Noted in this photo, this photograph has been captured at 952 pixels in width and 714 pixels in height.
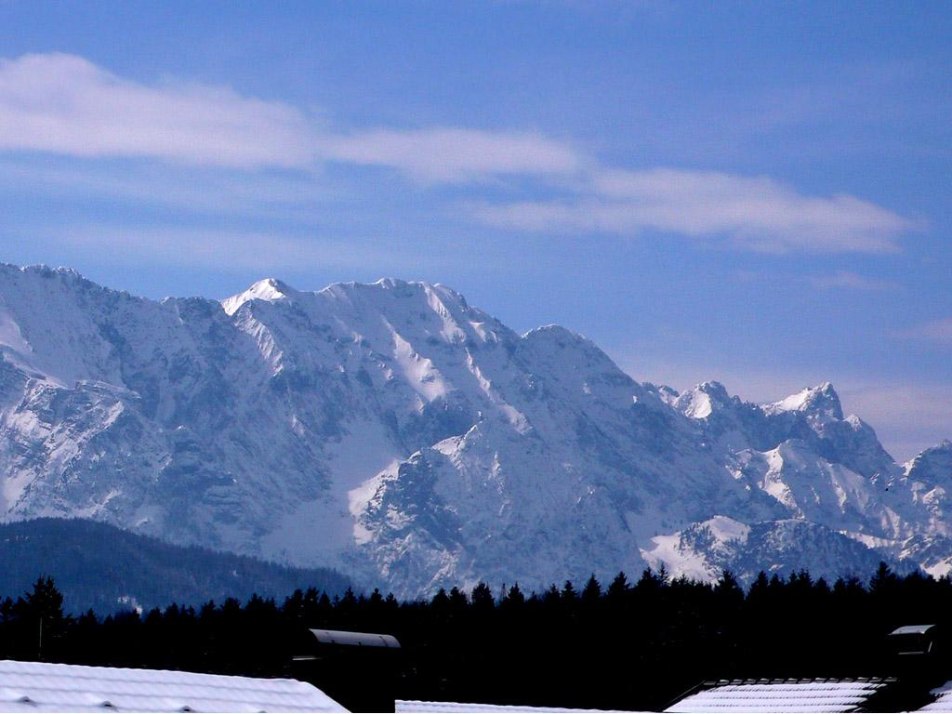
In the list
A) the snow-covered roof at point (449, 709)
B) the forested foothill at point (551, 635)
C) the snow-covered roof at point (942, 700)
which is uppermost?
the forested foothill at point (551, 635)

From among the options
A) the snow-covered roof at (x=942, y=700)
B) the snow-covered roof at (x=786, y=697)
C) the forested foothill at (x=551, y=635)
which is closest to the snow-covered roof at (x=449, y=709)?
the snow-covered roof at (x=786, y=697)

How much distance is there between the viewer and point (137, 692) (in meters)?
27.3

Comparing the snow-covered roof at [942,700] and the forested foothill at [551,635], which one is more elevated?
the forested foothill at [551,635]

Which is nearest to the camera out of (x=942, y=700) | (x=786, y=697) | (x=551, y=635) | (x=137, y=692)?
(x=137, y=692)

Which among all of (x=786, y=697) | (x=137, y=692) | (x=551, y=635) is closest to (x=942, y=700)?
(x=786, y=697)

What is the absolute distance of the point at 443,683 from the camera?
165875mm

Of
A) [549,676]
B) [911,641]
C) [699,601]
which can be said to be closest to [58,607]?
[549,676]

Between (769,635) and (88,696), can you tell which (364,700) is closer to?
(88,696)

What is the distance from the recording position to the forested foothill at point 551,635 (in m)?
169

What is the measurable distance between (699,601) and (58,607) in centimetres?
5968

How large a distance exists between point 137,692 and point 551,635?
151m

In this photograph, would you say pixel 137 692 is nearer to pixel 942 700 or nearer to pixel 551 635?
pixel 942 700

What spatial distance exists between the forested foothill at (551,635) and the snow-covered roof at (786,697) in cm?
9851

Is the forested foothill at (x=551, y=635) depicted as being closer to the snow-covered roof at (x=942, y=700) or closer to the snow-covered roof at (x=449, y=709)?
the snow-covered roof at (x=942, y=700)
